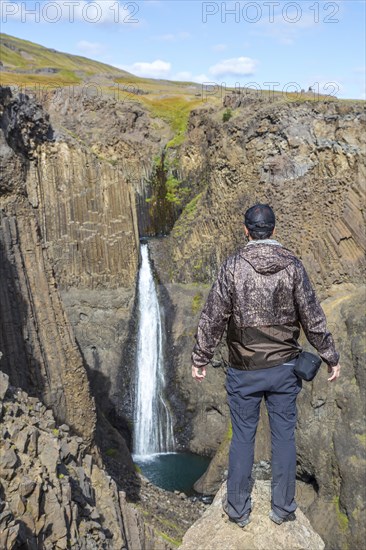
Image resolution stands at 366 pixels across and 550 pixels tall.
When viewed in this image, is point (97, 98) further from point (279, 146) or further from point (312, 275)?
point (312, 275)

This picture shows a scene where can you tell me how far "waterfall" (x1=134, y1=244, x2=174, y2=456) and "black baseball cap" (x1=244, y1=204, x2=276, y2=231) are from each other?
28.7m

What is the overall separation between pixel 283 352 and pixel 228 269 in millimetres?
1117

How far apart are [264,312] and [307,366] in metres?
0.74

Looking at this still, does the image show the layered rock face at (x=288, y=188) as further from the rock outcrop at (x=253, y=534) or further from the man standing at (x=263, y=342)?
the man standing at (x=263, y=342)

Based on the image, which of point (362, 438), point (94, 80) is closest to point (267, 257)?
point (362, 438)

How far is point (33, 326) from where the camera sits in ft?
58.3

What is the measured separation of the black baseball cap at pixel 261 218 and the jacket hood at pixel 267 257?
21 centimetres

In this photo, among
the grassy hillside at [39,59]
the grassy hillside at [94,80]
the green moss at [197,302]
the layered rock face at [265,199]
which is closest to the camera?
the layered rock face at [265,199]

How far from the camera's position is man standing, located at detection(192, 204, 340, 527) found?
5.68 m

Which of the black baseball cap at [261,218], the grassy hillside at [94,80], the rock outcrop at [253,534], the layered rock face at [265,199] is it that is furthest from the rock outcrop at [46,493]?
the grassy hillside at [94,80]

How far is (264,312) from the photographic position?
5707mm

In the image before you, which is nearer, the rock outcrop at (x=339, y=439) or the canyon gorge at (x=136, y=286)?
the canyon gorge at (x=136, y=286)

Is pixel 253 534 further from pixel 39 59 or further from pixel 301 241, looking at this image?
pixel 39 59

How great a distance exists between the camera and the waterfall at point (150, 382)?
107 feet
